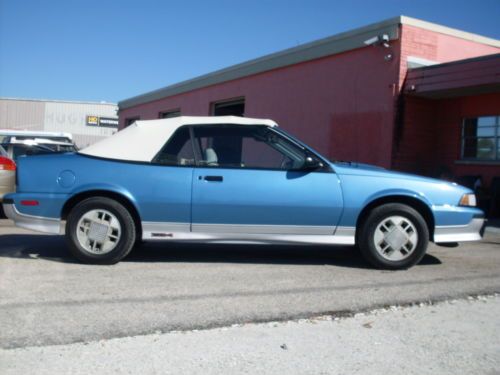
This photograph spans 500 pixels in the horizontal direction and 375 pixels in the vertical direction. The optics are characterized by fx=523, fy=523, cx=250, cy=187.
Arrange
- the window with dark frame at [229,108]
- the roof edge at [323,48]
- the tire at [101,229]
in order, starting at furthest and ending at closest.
A: the window with dark frame at [229,108], the roof edge at [323,48], the tire at [101,229]

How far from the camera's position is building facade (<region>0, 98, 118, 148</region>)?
162 feet

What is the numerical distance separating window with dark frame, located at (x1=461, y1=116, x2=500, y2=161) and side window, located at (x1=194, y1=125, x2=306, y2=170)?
25.7 ft

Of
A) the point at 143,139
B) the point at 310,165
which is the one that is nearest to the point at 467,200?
the point at 310,165

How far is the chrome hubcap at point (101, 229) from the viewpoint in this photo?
5.64m

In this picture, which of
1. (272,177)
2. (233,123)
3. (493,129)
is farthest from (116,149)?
(493,129)

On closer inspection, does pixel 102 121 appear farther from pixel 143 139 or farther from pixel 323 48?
pixel 143 139

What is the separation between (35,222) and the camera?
5.75 meters

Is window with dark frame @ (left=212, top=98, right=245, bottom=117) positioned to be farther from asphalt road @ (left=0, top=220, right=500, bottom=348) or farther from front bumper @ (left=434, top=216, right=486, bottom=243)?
front bumper @ (left=434, top=216, right=486, bottom=243)

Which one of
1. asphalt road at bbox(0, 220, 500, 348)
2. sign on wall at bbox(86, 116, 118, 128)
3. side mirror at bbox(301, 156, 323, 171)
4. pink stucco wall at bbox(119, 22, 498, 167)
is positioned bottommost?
asphalt road at bbox(0, 220, 500, 348)

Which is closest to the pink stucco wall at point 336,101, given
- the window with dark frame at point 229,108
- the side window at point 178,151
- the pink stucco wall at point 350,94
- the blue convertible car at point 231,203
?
the pink stucco wall at point 350,94

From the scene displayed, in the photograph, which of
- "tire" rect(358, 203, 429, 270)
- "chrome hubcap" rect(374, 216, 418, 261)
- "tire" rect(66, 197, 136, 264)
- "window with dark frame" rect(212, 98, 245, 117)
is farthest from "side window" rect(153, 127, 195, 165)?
"window with dark frame" rect(212, 98, 245, 117)

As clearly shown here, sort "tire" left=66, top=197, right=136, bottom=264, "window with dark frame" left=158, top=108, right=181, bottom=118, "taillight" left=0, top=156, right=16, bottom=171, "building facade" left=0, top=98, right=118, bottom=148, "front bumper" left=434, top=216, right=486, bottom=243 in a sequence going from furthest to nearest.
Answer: "building facade" left=0, top=98, right=118, bottom=148 < "window with dark frame" left=158, top=108, right=181, bottom=118 < "taillight" left=0, top=156, right=16, bottom=171 < "front bumper" left=434, top=216, right=486, bottom=243 < "tire" left=66, top=197, right=136, bottom=264

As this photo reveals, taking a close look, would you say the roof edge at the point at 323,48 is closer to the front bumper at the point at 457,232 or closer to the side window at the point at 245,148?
the front bumper at the point at 457,232

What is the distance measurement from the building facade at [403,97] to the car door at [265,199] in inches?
263
